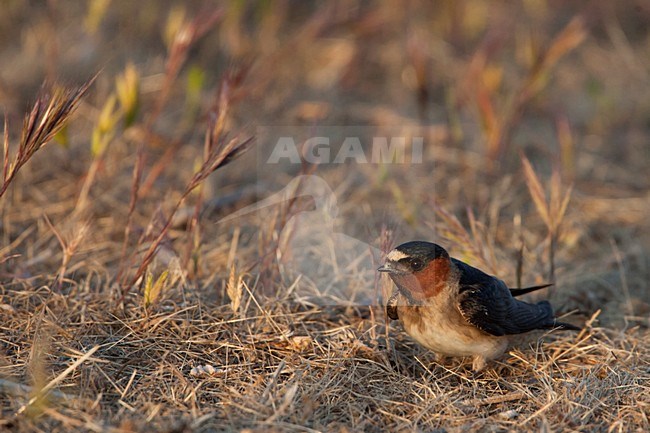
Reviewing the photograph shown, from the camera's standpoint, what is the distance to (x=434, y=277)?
356cm

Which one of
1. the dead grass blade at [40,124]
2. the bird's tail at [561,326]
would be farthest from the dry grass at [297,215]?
the bird's tail at [561,326]

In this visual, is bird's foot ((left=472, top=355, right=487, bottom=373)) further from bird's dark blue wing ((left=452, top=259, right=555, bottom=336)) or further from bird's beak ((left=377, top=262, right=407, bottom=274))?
bird's beak ((left=377, top=262, right=407, bottom=274))

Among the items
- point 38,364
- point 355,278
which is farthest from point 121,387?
point 355,278

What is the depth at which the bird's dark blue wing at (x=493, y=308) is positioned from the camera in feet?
11.7

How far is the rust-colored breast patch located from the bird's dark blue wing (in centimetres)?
10

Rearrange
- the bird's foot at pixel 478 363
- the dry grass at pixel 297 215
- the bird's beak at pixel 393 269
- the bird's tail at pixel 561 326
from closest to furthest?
1. the dry grass at pixel 297 215
2. the bird's beak at pixel 393 269
3. the bird's foot at pixel 478 363
4. the bird's tail at pixel 561 326

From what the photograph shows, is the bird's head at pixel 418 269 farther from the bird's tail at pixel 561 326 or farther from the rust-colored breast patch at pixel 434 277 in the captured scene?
the bird's tail at pixel 561 326

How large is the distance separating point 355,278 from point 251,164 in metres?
2.14

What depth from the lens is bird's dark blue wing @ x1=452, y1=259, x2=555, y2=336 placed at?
355cm

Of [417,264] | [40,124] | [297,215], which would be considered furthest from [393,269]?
[40,124]

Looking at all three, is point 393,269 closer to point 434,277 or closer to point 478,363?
point 434,277

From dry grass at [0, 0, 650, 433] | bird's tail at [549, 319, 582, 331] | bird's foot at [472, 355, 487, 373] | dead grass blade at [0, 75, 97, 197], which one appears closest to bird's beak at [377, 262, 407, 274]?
dry grass at [0, 0, 650, 433]

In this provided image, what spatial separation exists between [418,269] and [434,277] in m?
0.10

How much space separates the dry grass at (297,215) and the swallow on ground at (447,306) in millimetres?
186
